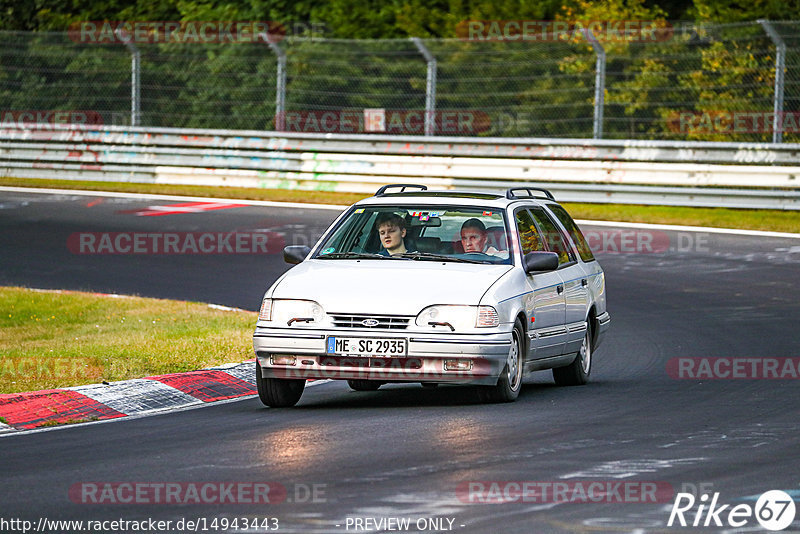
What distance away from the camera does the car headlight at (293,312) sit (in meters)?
9.59

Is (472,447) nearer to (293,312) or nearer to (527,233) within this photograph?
(293,312)

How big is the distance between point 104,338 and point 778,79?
1283 centimetres

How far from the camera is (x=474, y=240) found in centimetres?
1056

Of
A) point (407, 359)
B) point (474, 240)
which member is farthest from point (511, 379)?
point (474, 240)

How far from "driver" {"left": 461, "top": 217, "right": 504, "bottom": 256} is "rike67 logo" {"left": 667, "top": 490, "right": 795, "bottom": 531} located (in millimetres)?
3995

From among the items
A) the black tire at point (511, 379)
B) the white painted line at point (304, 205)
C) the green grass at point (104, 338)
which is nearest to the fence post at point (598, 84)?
the white painted line at point (304, 205)

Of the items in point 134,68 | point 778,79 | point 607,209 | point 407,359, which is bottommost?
point 607,209

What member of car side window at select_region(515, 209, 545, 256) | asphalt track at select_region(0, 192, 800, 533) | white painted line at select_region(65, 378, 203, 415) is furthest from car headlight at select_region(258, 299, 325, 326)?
car side window at select_region(515, 209, 545, 256)

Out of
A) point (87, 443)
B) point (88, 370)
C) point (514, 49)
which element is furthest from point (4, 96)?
point (87, 443)

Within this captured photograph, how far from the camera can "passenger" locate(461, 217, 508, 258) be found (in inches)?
415

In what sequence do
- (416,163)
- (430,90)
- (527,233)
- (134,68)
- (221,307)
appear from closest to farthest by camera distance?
(527,233) → (221,307) → (430,90) → (416,163) → (134,68)

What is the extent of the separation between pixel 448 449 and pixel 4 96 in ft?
84.4

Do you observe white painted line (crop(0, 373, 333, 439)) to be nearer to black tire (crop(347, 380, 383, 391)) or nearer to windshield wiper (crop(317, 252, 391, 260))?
black tire (crop(347, 380, 383, 391))

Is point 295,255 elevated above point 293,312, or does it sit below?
above
